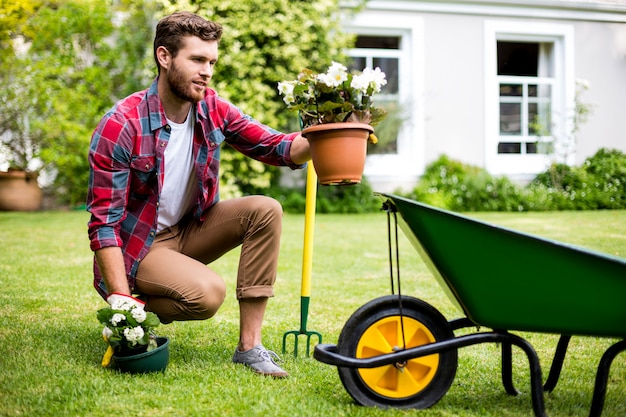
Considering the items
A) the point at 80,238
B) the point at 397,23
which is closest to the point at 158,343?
the point at 80,238

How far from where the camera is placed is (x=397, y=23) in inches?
397

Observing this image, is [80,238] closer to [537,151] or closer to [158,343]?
[158,343]

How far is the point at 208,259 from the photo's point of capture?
2787 mm

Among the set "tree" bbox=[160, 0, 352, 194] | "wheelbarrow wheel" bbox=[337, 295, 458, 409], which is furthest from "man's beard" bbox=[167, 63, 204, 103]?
"tree" bbox=[160, 0, 352, 194]

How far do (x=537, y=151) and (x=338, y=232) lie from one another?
5.28 m

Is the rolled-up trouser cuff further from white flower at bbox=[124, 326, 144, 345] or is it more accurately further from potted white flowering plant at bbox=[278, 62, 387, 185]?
potted white flowering plant at bbox=[278, 62, 387, 185]

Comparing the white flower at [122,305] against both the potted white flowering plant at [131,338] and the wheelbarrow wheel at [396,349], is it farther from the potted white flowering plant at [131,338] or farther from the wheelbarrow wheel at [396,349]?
the wheelbarrow wheel at [396,349]

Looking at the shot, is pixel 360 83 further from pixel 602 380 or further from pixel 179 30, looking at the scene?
pixel 602 380

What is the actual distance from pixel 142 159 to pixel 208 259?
53cm

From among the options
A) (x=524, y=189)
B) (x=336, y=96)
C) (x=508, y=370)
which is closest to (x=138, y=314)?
(x=336, y=96)

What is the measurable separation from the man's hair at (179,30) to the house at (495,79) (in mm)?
7074

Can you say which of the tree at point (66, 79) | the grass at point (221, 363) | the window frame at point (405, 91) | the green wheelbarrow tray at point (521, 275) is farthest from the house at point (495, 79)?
the green wheelbarrow tray at point (521, 275)

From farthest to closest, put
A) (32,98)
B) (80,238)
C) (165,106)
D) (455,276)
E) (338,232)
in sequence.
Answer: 1. (32,98)
2. (338,232)
3. (80,238)
4. (165,106)
5. (455,276)

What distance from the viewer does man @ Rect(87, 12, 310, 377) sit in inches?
94.5
